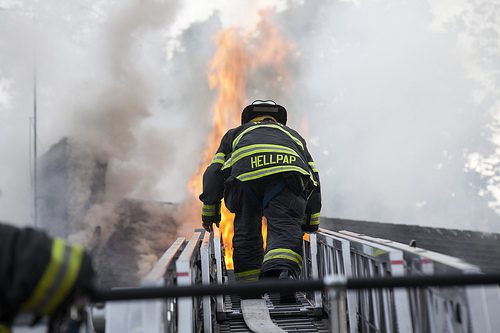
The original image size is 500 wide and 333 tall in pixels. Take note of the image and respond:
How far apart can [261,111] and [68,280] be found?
351 centimetres

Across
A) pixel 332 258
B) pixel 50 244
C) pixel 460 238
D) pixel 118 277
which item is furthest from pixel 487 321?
pixel 118 277

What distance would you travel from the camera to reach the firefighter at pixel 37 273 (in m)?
1.20

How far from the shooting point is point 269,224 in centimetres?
413

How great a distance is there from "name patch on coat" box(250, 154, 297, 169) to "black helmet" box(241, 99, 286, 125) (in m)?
0.63

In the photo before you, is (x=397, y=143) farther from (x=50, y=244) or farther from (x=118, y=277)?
(x=50, y=244)

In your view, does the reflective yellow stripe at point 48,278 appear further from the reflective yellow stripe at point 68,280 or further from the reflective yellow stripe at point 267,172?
the reflective yellow stripe at point 267,172

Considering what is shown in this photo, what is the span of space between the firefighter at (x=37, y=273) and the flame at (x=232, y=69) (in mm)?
10634

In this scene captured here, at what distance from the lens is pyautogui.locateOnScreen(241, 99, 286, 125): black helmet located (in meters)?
4.65

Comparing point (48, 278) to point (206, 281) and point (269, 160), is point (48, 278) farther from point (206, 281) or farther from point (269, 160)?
point (269, 160)

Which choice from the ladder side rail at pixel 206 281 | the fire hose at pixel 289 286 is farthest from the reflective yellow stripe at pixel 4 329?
the ladder side rail at pixel 206 281

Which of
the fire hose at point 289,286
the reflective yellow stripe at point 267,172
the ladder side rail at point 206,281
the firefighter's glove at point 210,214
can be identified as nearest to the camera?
the fire hose at point 289,286

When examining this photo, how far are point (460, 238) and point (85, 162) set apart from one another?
396 inches

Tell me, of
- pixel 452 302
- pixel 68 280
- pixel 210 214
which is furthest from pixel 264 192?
pixel 68 280

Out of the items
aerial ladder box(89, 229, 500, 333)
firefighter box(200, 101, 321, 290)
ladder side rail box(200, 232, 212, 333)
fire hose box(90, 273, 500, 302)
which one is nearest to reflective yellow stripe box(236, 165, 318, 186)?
firefighter box(200, 101, 321, 290)
